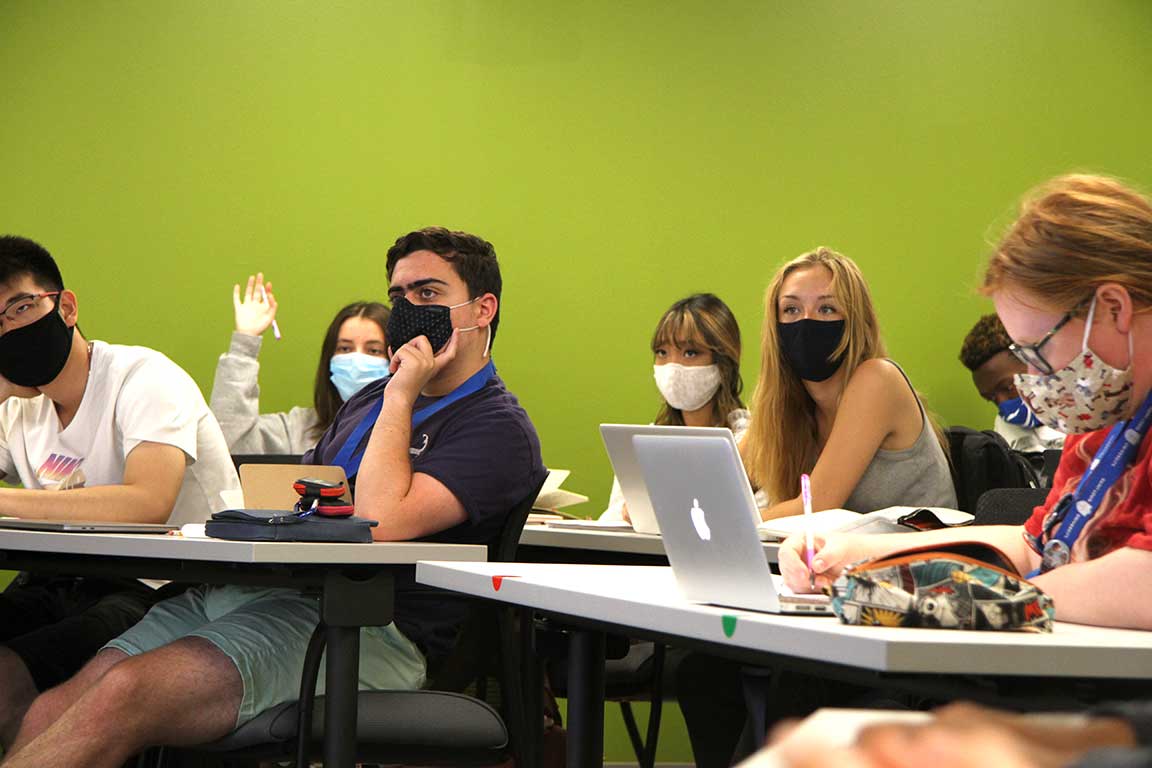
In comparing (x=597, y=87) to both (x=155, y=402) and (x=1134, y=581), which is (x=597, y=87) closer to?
(x=155, y=402)

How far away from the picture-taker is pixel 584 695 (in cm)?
200

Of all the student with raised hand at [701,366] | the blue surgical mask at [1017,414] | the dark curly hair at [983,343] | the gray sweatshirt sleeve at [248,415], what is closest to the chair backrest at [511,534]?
the student with raised hand at [701,366]

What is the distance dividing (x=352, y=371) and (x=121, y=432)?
4.53 ft

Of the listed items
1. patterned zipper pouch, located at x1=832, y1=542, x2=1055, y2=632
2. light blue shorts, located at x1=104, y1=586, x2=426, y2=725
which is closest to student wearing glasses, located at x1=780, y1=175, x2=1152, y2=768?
patterned zipper pouch, located at x1=832, y1=542, x2=1055, y2=632

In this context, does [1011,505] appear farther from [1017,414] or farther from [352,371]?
[352,371]

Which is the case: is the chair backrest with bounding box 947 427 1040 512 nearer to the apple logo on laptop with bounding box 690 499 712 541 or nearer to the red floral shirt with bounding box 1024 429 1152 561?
the red floral shirt with bounding box 1024 429 1152 561

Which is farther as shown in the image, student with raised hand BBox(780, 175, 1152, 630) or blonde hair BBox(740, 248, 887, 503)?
blonde hair BBox(740, 248, 887, 503)

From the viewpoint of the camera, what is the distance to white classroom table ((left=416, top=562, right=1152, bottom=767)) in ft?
3.59

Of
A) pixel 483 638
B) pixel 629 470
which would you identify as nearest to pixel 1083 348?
pixel 629 470

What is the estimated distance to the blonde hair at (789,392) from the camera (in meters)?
3.41

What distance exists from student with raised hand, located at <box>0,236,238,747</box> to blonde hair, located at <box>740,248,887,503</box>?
4.41ft

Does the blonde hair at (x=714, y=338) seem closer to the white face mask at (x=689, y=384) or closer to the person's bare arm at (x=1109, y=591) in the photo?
the white face mask at (x=689, y=384)

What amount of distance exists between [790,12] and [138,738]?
4007mm

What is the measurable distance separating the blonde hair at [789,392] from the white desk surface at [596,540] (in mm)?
508
